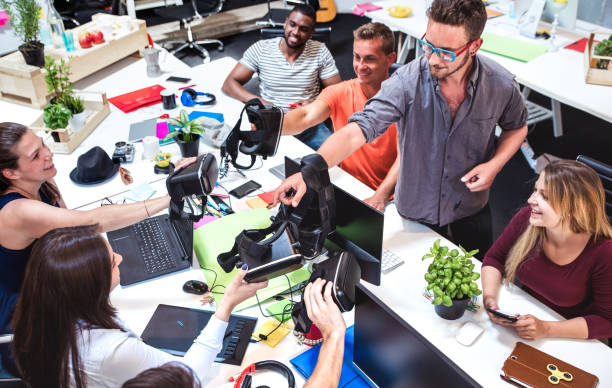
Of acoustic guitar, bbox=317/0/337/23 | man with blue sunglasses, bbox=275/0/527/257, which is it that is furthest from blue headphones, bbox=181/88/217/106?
acoustic guitar, bbox=317/0/337/23

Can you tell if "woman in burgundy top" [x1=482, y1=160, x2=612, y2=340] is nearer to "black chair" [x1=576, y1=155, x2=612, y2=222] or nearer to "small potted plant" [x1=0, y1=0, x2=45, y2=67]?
"black chair" [x1=576, y1=155, x2=612, y2=222]

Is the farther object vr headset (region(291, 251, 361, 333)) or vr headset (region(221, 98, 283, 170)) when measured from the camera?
vr headset (region(221, 98, 283, 170))

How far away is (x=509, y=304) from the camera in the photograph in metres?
1.81

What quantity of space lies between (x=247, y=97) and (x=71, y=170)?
111cm

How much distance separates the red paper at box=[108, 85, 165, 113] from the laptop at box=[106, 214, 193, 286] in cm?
120

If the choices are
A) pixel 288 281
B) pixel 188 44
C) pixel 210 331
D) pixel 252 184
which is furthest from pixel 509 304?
pixel 188 44

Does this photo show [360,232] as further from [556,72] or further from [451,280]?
[556,72]

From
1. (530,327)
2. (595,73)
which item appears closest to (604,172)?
(530,327)

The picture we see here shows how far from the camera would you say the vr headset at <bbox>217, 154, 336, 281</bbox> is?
1.58 meters

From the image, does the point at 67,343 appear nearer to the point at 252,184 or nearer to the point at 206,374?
the point at 206,374

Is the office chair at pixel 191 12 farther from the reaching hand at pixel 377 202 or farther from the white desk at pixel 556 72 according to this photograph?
the reaching hand at pixel 377 202

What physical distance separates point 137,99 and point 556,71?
9.04ft

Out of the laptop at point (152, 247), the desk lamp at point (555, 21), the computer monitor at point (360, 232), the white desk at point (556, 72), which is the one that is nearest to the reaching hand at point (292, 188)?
the computer monitor at point (360, 232)

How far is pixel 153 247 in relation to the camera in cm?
208
